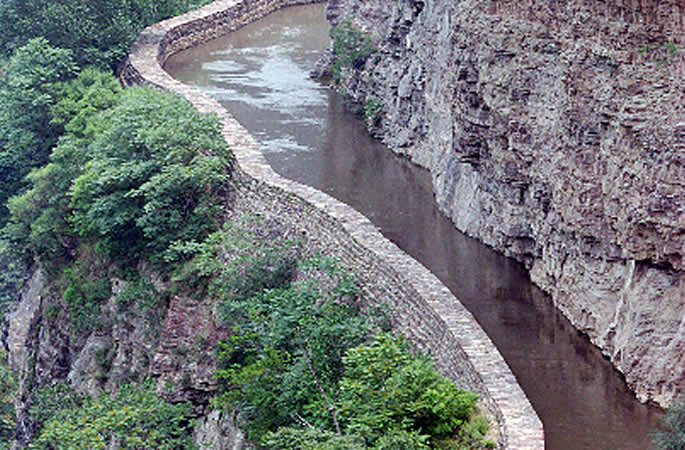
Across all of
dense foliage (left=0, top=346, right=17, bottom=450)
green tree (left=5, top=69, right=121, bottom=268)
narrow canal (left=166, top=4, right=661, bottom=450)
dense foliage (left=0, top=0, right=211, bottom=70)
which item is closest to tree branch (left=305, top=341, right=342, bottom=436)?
narrow canal (left=166, top=4, right=661, bottom=450)

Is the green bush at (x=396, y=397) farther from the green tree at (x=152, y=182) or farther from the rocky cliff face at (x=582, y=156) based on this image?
the green tree at (x=152, y=182)

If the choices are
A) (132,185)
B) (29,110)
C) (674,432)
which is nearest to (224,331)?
(132,185)

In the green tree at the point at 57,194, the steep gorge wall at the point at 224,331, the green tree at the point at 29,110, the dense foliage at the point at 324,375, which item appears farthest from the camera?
the green tree at the point at 29,110

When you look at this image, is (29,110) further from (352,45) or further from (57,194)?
(352,45)

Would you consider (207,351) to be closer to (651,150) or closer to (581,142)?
(581,142)

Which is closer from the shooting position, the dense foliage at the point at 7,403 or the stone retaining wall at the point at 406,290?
the stone retaining wall at the point at 406,290

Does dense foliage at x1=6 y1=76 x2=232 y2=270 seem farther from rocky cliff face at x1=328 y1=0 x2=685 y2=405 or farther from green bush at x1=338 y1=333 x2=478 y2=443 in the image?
green bush at x1=338 y1=333 x2=478 y2=443

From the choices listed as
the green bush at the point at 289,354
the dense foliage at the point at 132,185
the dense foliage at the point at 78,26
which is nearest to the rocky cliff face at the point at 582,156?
the green bush at the point at 289,354
